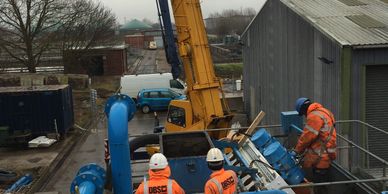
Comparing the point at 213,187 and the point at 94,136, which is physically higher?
the point at 213,187

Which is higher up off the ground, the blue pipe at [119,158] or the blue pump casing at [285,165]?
the blue pipe at [119,158]

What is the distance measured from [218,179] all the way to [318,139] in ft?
10.8

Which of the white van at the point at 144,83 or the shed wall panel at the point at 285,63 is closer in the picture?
the shed wall panel at the point at 285,63

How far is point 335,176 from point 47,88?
16.8 m

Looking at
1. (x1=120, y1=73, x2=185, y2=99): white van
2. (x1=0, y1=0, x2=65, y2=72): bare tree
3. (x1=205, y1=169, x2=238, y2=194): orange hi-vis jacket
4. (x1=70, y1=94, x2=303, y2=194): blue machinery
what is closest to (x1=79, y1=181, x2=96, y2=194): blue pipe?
(x1=70, y1=94, x2=303, y2=194): blue machinery

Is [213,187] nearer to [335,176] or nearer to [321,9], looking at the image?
[335,176]

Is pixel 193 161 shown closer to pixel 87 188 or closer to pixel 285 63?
pixel 87 188

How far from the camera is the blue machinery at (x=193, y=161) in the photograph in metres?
5.43

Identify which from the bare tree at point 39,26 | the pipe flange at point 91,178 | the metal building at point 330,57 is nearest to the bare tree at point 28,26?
the bare tree at point 39,26

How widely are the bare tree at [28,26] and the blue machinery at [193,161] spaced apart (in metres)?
28.6

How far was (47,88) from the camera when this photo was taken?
22.8 meters

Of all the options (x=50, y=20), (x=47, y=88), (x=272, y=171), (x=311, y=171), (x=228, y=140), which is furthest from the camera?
(x=50, y=20)

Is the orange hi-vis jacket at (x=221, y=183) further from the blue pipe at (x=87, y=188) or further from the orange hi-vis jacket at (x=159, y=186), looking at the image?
the blue pipe at (x=87, y=188)

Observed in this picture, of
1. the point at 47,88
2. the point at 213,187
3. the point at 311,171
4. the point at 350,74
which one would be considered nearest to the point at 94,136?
the point at 47,88
